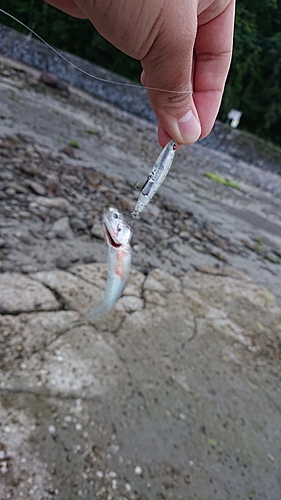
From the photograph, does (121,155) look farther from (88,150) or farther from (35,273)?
(35,273)

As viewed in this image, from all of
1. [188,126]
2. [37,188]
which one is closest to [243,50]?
[37,188]

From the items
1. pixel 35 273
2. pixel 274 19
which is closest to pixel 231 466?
pixel 35 273

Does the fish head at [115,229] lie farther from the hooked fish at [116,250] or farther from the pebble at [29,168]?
the pebble at [29,168]

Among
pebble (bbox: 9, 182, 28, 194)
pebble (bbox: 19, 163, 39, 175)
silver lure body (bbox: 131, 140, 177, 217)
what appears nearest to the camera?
silver lure body (bbox: 131, 140, 177, 217)

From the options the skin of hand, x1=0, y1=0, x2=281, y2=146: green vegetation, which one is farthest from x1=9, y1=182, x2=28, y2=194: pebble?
x1=0, y1=0, x2=281, y2=146: green vegetation

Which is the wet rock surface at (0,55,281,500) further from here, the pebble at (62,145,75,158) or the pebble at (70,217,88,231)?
the pebble at (62,145,75,158)

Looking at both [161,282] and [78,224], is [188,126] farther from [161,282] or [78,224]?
[78,224]
